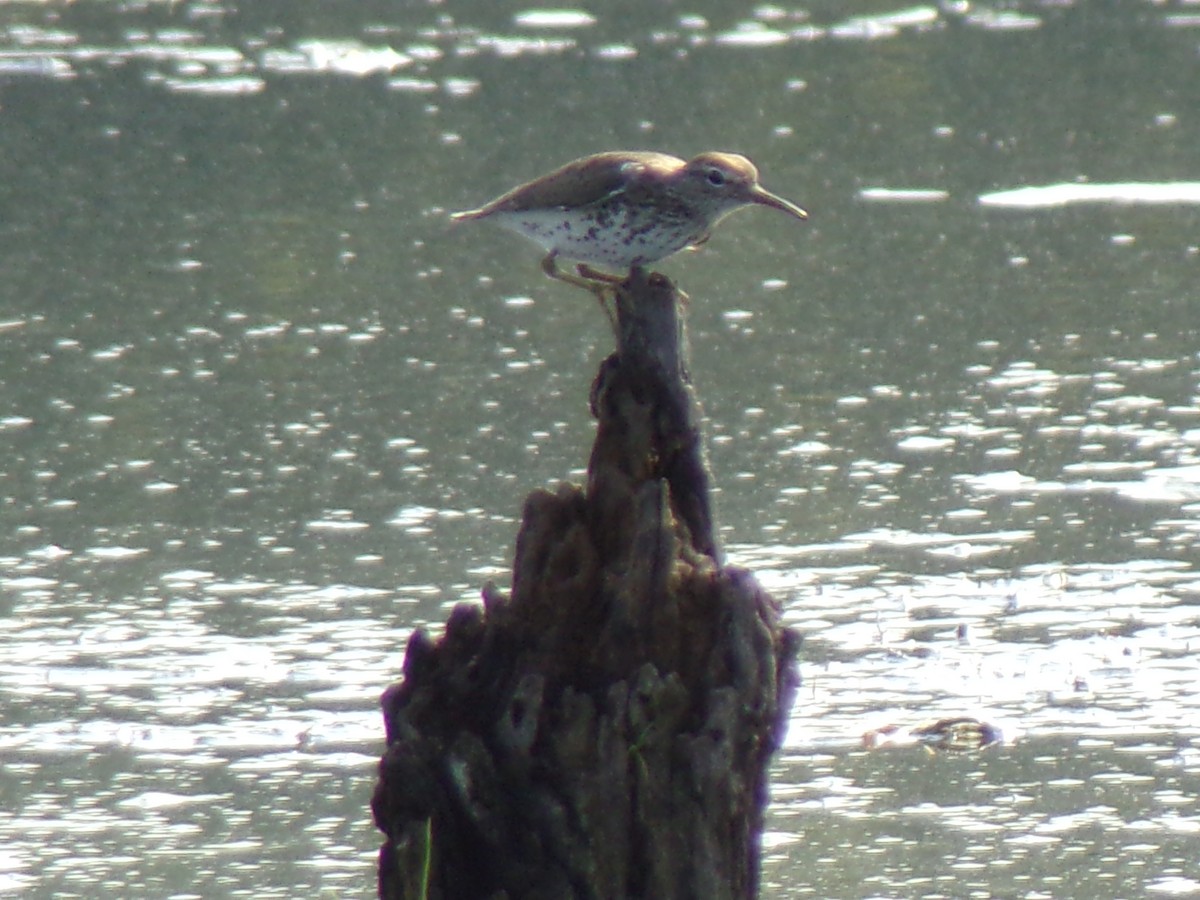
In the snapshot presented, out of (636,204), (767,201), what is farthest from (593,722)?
(767,201)

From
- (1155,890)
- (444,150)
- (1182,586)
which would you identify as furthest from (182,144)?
(1155,890)

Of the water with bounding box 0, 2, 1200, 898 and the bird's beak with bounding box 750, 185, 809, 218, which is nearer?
the bird's beak with bounding box 750, 185, 809, 218

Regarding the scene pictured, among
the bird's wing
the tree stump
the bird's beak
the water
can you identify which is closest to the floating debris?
the water

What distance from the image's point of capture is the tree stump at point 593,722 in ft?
12.0

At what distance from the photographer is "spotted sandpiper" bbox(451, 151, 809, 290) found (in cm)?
493

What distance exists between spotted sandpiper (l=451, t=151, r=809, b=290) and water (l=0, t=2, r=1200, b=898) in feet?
5.37

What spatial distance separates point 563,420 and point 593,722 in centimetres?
469

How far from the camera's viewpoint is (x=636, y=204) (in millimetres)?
4934

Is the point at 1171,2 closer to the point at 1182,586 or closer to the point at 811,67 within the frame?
the point at 811,67

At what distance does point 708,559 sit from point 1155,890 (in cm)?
201

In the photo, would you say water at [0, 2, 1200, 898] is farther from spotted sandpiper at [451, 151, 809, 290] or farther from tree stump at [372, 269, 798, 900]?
tree stump at [372, 269, 798, 900]

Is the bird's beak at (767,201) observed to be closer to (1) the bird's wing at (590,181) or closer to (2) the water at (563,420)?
(1) the bird's wing at (590,181)

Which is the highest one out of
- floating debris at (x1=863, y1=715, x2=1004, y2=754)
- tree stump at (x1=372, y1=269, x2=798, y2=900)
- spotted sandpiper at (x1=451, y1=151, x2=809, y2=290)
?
spotted sandpiper at (x1=451, y1=151, x2=809, y2=290)

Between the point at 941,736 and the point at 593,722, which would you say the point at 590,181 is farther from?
the point at 941,736
